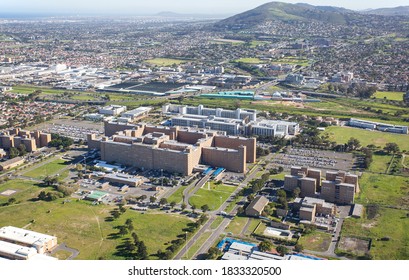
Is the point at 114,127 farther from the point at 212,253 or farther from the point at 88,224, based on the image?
the point at 212,253

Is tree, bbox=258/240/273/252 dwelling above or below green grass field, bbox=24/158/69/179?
below

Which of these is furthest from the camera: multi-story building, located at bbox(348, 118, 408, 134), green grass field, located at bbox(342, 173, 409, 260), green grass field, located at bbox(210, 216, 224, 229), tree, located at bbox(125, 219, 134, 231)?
multi-story building, located at bbox(348, 118, 408, 134)

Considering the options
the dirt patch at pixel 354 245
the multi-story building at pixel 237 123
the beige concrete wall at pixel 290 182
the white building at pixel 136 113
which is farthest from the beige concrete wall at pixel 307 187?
the white building at pixel 136 113

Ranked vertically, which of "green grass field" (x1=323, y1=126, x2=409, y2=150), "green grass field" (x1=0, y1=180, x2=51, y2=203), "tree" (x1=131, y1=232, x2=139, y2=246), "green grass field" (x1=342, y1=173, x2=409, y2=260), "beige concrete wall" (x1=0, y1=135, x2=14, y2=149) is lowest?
"green grass field" (x1=342, y1=173, x2=409, y2=260)

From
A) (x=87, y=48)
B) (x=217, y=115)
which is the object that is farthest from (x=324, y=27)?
(x=217, y=115)

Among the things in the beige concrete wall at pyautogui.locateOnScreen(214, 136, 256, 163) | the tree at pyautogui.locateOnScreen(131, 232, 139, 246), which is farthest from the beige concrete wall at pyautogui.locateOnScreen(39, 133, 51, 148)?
the tree at pyautogui.locateOnScreen(131, 232, 139, 246)

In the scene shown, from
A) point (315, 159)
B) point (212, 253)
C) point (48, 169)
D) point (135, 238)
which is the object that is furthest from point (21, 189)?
point (315, 159)

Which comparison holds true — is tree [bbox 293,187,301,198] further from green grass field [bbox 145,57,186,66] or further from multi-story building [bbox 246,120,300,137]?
green grass field [bbox 145,57,186,66]

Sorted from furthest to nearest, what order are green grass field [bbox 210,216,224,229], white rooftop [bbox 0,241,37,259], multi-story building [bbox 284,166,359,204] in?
multi-story building [bbox 284,166,359,204] → green grass field [bbox 210,216,224,229] → white rooftop [bbox 0,241,37,259]

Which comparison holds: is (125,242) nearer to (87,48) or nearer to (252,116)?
(252,116)
